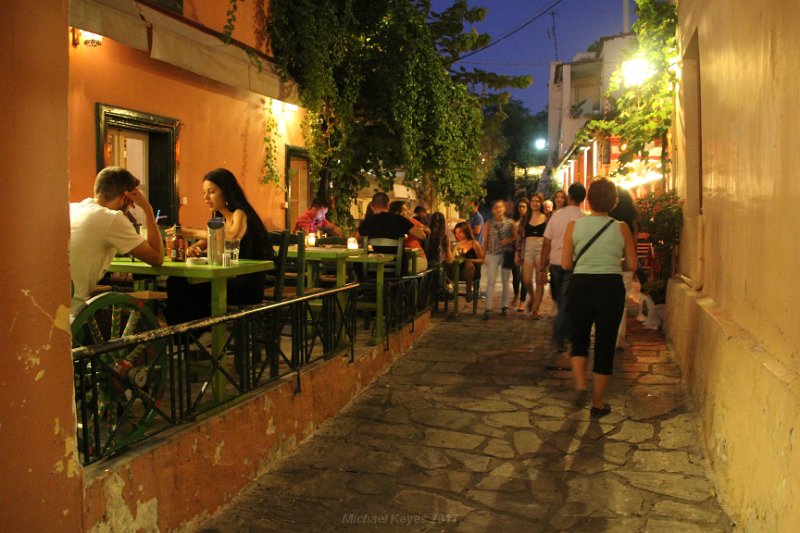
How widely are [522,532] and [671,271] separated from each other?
5.85 meters

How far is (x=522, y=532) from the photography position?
387 centimetres

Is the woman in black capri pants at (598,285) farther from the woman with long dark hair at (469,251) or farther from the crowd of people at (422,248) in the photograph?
the woman with long dark hair at (469,251)

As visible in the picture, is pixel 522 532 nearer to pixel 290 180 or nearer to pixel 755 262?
pixel 755 262

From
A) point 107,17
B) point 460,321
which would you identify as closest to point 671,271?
point 460,321

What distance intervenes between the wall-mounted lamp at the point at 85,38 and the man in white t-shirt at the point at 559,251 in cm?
500

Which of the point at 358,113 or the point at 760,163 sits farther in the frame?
the point at 358,113

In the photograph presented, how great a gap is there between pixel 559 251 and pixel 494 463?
3.61 meters

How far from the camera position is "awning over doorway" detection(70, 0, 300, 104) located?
6.42m

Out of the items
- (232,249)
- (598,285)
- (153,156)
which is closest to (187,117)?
(153,156)

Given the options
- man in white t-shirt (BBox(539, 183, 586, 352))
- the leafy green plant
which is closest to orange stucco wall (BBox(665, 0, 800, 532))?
man in white t-shirt (BBox(539, 183, 586, 352))

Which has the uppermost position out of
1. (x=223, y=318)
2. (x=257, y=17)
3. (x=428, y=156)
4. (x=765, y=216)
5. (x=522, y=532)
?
(x=257, y=17)

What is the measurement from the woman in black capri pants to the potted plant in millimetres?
2698

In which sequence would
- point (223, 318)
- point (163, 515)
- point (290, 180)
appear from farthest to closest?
point (290, 180) < point (223, 318) < point (163, 515)

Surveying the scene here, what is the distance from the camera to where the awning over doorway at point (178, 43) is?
253 inches
